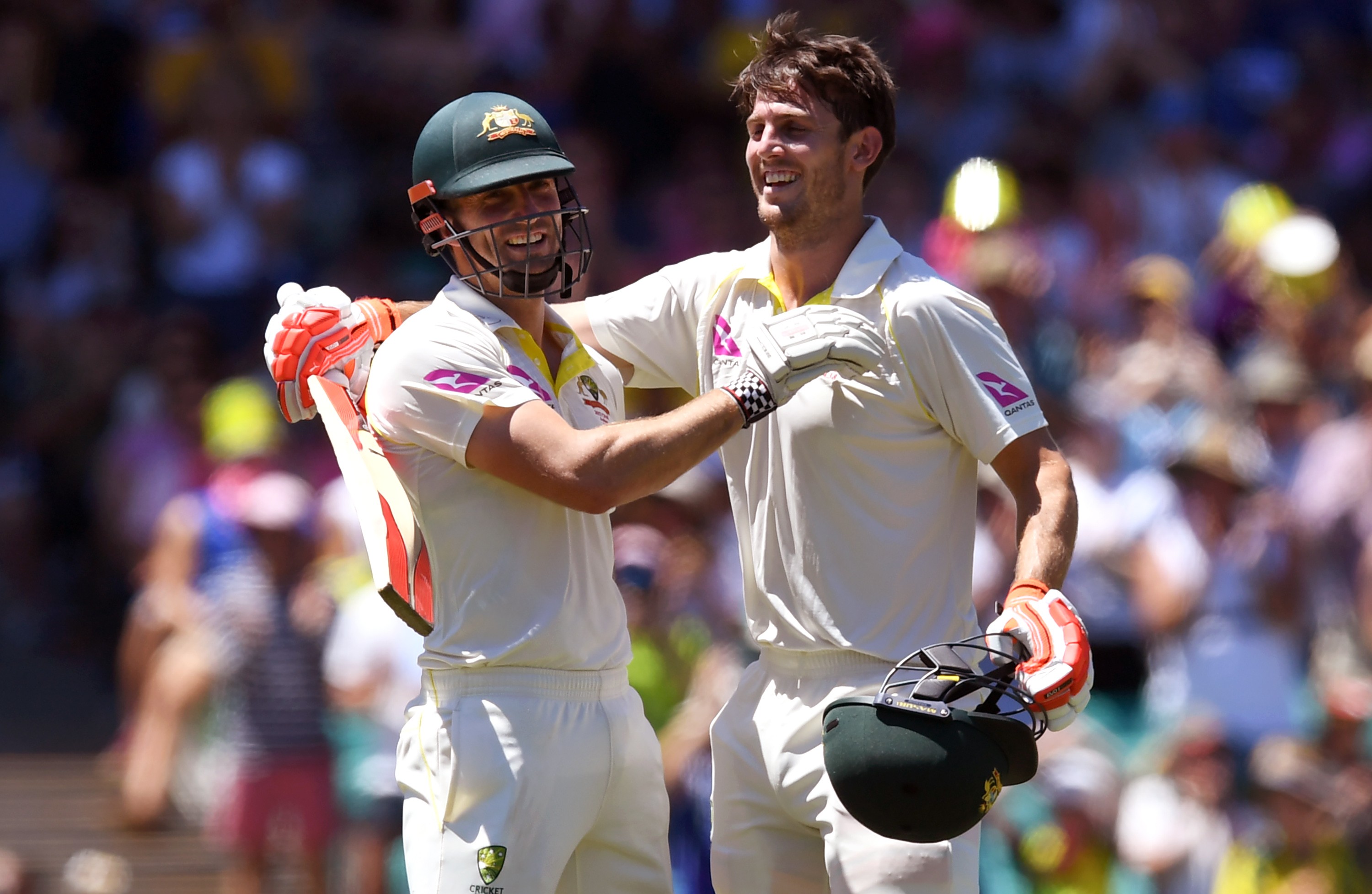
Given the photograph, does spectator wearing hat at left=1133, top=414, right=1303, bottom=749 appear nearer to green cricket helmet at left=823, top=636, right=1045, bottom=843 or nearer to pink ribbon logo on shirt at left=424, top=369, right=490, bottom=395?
green cricket helmet at left=823, top=636, right=1045, bottom=843

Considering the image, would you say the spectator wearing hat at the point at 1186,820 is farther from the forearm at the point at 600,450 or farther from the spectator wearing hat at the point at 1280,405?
the forearm at the point at 600,450

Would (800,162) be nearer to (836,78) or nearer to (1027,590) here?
(836,78)

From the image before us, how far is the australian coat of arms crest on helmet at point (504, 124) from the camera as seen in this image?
4.29 meters

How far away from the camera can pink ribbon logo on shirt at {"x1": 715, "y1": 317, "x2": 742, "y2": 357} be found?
4.30 metres

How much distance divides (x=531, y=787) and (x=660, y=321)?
1239 mm

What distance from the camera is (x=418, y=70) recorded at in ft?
36.6

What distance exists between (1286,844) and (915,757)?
375 centimetres

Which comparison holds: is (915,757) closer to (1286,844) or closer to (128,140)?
(1286,844)

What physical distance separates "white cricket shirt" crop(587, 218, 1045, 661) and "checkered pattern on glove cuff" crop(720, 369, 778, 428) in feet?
0.82

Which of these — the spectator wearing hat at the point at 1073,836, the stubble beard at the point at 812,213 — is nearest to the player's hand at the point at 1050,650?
the stubble beard at the point at 812,213

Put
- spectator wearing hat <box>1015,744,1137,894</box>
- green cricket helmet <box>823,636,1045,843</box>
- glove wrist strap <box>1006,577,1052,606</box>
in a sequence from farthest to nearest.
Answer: spectator wearing hat <box>1015,744,1137,894</box>, glove wrist strap <box>1006,577,1052,606</box>, green cricket helmet <box>823,636,1045,843</box>

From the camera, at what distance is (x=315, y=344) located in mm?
4613

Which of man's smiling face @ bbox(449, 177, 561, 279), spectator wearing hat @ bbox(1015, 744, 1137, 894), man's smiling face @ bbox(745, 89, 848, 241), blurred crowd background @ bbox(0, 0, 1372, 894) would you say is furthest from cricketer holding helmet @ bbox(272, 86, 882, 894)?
spectator wearing hat @ bbox(1015, 744, 1137, 894)

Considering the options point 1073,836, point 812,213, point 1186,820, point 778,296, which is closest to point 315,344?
point 778,296
